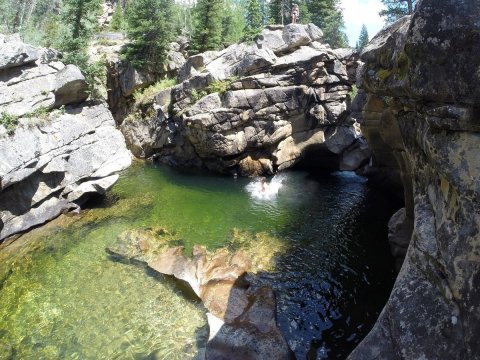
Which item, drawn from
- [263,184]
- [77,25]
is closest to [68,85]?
[77,25]

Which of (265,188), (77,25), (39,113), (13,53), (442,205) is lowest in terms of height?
(265,188)

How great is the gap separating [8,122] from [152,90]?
20.0m

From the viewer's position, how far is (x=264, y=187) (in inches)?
987

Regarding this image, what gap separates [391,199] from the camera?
22.4 metres

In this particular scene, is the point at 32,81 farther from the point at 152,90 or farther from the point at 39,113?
the point at 152,90

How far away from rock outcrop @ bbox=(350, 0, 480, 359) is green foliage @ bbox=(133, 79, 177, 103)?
30118mm

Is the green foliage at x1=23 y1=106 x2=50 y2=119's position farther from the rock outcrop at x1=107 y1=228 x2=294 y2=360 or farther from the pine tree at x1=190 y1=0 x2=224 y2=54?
the pine tree at x1=190 y1=0 x2=224 y2=54

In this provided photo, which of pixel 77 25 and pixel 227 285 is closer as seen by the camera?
pixel 227 285

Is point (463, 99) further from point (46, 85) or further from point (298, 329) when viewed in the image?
point (46, 85)

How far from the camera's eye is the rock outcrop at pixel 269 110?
27094mm

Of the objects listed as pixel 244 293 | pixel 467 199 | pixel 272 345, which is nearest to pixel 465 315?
pixel 467 199

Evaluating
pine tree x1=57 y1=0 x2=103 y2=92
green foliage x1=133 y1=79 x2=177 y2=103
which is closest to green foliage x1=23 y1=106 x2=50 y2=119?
pine tree x1=57 y1=0 x2=103 y2=92

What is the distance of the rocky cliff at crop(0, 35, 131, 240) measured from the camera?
16750 millimetres

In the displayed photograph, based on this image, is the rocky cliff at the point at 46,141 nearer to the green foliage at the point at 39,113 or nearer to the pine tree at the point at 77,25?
the green foliage at the point at 39,113
